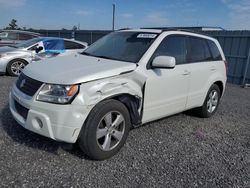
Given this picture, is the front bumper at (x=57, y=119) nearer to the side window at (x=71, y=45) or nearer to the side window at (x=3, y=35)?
the side window at (x=71, y=45)

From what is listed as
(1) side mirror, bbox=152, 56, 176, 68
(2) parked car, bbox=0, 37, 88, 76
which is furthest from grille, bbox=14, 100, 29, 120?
(2) parked car, bbox=0, 37, 88, 76

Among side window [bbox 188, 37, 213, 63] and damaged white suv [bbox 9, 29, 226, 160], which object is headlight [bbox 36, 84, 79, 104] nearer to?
damaged white suv [bbox 9, 29, 226, 160]

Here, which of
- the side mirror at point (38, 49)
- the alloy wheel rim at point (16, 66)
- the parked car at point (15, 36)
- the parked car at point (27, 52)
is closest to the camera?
the parked car at point (27, 52)

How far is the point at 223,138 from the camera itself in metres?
4.23

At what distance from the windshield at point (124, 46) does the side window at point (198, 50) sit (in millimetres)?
943

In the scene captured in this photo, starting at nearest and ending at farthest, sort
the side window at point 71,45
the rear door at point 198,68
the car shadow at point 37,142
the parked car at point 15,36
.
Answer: the car shadow at point 37,142, the rear door at point 198,68, the side window at point 71,45, the parked car at point 15,36

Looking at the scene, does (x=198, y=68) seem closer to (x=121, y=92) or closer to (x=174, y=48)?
(x=174, y=48)

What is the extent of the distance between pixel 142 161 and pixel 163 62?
4.58 feet

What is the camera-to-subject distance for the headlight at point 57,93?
2.77 metres

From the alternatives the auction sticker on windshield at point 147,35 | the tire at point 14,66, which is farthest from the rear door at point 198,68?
the tire at point 14,66

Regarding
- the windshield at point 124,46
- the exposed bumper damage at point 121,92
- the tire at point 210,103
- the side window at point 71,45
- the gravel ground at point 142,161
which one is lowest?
the gravel ground at point 142,161

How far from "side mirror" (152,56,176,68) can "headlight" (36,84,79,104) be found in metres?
1.27

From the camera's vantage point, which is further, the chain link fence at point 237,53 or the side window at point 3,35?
the side window at point 3,35

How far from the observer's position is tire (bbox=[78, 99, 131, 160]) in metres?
2.91
